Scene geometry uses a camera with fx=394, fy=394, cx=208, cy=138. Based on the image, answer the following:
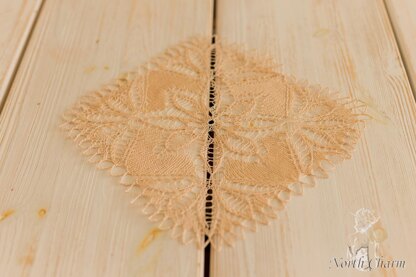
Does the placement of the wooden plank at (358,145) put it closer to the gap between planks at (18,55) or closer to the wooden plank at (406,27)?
the wooden plank at (406,27)

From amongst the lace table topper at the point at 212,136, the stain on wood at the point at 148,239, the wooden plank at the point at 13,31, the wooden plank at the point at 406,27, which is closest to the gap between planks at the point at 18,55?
the wooden plank at the point at 13,31

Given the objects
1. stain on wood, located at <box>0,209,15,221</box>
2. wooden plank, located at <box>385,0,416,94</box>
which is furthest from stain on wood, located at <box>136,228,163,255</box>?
wooden plank, located at <box>385,0,416,94</box>

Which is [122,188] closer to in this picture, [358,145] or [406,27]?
[358,145]

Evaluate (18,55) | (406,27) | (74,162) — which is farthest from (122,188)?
(406,27)

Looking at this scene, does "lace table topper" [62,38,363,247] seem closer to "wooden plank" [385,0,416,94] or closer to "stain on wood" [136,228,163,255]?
"stain on wood" [136,228,163,255]

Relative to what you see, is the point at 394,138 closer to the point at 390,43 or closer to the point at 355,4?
the point at 390,43

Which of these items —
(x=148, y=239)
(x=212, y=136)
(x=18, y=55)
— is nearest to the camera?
(x=148, y=239)
